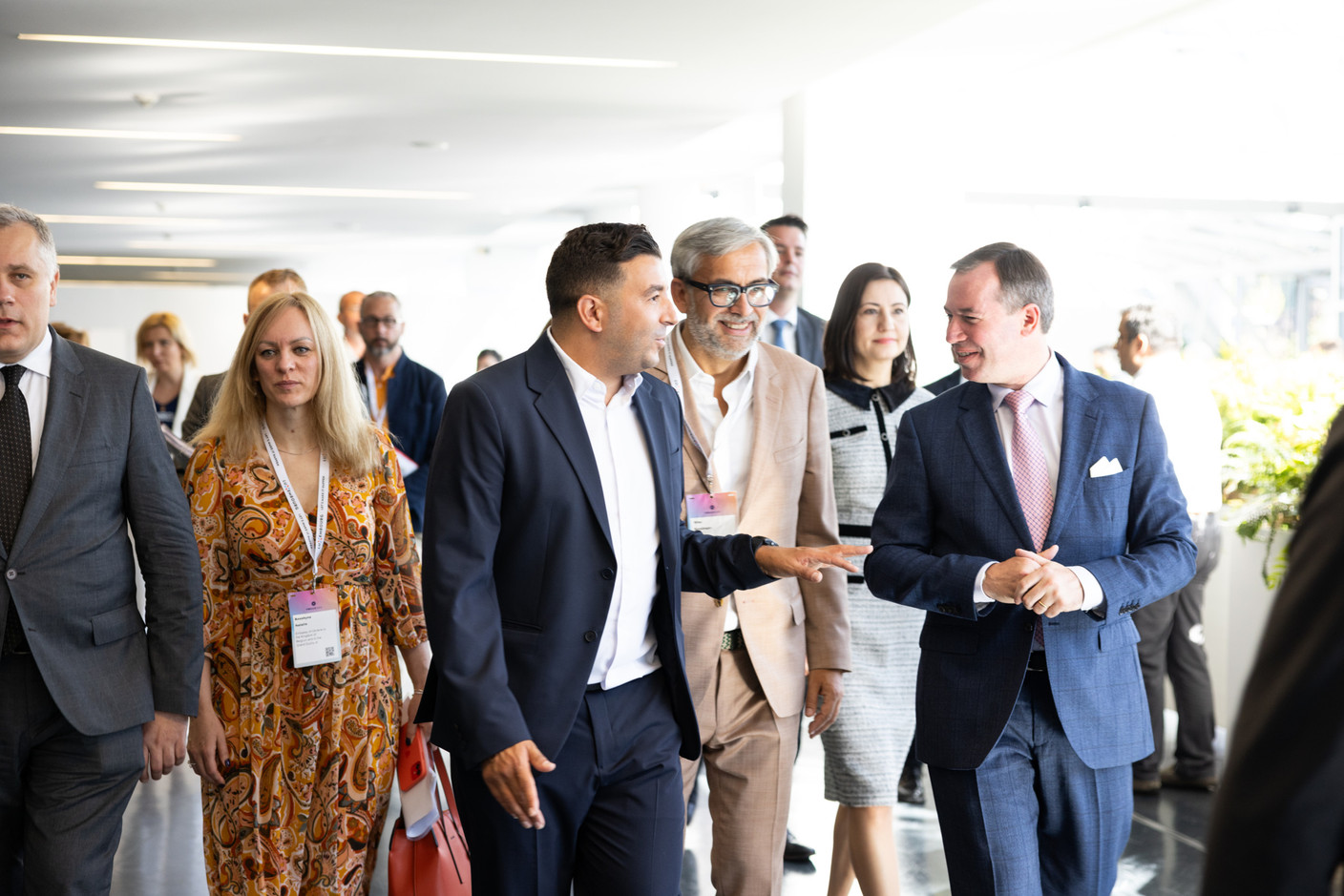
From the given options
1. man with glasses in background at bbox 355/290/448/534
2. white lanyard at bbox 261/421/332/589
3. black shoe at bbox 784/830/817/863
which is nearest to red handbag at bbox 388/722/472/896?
white lanyard at bbox 261/421/332/589

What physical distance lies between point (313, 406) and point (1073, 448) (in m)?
1.70

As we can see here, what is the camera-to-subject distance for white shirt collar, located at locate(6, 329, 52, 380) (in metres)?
2.24

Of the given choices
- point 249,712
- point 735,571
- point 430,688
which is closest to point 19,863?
point 249,712

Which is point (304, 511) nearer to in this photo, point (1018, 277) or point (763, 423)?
point (763, 423)

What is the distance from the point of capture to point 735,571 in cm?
221

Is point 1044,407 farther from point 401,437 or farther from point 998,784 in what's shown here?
point 401,437

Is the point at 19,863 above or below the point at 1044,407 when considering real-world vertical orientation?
below

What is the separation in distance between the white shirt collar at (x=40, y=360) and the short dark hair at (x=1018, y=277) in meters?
1.82

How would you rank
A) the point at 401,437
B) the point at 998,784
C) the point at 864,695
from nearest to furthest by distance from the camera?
the point at 998,784, the point at 864,695, the point at 401,437

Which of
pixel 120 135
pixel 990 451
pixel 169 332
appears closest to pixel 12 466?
pixel 990 451

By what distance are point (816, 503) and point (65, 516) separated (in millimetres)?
1586

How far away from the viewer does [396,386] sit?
218 inches

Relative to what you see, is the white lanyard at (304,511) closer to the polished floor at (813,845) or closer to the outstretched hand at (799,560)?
the outstretched hand at (799,560)

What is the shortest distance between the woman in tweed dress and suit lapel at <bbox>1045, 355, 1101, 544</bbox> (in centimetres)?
89
